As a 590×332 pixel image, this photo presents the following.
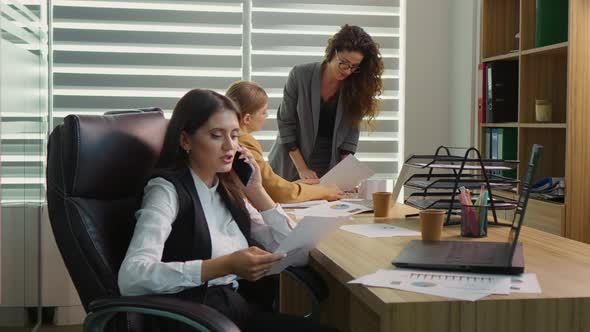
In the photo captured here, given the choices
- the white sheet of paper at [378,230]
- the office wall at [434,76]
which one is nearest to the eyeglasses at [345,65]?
the office wall at [434,76]

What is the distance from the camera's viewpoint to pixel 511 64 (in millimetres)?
3994

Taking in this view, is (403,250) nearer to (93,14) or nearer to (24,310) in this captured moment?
(24,310)

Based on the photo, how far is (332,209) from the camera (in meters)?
2.48

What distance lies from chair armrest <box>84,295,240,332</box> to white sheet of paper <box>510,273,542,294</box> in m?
0.53

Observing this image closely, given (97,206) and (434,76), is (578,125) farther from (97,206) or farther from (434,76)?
(97,206)

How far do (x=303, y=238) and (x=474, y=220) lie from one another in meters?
0.51

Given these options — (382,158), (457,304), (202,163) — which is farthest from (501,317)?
(382,158)

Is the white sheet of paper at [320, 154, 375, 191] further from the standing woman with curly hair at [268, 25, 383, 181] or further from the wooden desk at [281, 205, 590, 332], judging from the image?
the wooden desk at [281, 205, 590, 332]

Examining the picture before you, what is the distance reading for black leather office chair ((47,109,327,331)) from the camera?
1644 mm

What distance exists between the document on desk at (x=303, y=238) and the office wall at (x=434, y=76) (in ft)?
8.78

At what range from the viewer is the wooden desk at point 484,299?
1312 mm

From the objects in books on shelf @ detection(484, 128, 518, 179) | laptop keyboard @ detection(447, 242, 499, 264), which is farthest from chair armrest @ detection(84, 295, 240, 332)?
books on shelf @ detection(484, 128, 518, 179)

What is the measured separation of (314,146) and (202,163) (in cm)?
162

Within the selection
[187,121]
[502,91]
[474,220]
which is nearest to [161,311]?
[187,121]
